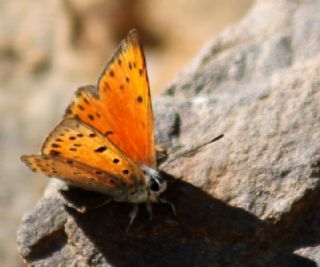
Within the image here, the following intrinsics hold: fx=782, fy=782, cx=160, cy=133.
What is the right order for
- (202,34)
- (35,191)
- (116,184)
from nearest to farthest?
1. (116,184)
2. (35,191)
3. (202,34)

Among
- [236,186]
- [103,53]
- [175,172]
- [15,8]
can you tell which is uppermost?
[15,8]

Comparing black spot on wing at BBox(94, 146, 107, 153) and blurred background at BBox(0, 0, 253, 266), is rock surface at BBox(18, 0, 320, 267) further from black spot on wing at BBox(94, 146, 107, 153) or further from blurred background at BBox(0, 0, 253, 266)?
blurred background at BBox(0, 0, 253, 266)

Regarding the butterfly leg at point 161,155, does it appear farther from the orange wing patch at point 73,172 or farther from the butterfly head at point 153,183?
the orange wing patch at point 73,172

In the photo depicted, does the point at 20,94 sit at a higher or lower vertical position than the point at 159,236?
higher

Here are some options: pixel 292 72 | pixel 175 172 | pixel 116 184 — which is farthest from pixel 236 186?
pixel 292 72

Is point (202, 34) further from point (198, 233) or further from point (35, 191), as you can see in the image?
point (198, 233)

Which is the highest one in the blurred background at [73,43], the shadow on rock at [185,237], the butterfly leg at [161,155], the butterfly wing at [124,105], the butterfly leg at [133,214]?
the blurred background at [73,43]

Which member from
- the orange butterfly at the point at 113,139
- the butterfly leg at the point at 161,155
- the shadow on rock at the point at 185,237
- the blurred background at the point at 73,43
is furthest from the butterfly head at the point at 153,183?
the blurred background at the point at 73,43
